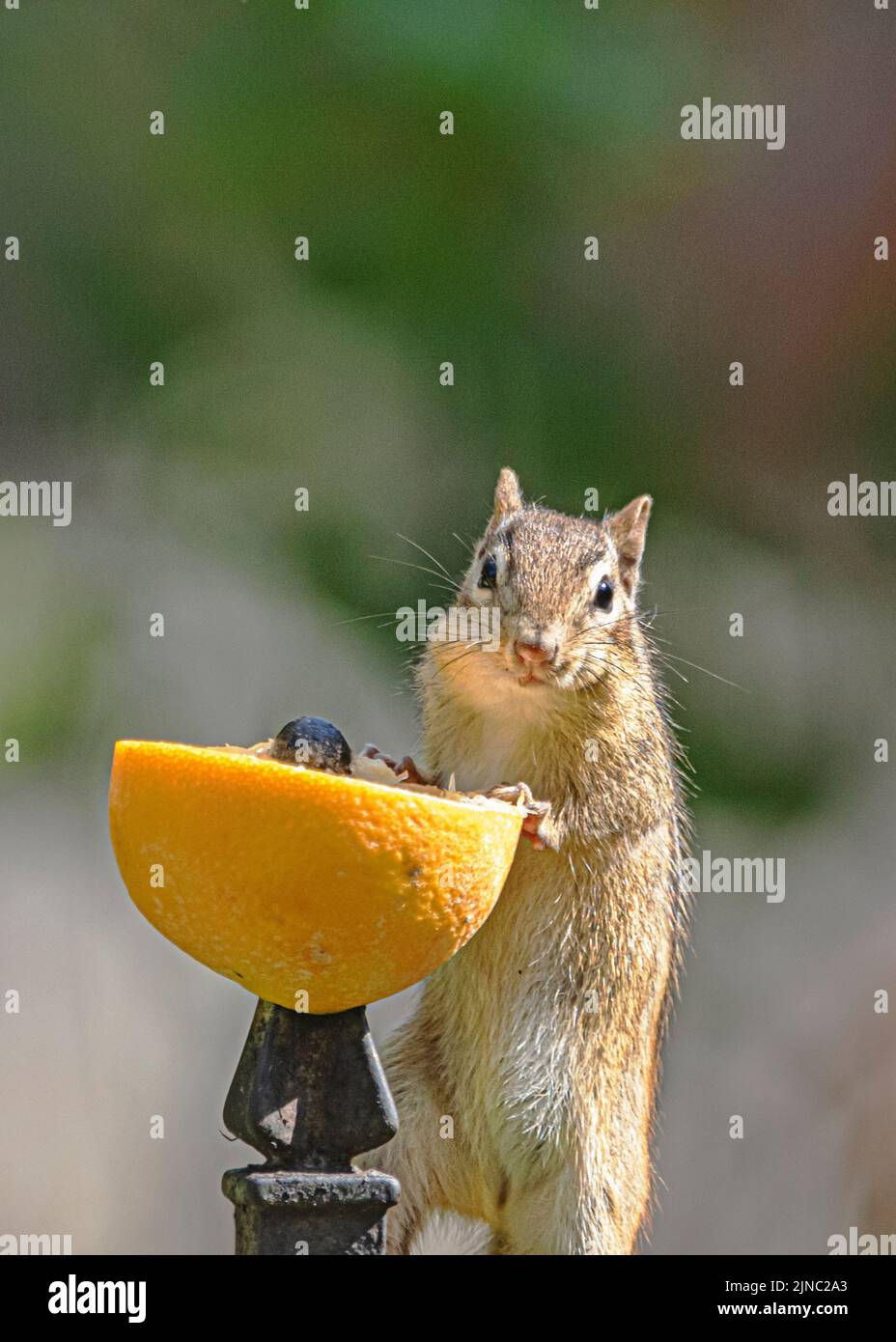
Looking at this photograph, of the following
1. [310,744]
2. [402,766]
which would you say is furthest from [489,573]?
[310,744]

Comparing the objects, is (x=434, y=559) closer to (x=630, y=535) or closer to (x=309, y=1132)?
(x=630, y=535)

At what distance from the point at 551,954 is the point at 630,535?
674 millimetres

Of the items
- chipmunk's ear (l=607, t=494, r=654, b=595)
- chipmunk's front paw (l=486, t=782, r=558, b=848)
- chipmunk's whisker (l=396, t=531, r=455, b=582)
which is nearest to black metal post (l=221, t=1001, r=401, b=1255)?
chipmunk's front paw (l=486, t=782, r=558, b=848)

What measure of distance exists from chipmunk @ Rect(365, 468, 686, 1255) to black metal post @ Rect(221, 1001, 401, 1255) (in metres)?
0.68

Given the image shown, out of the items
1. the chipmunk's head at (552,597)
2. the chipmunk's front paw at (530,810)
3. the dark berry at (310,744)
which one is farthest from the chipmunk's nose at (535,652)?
the dark berry at (310,744)

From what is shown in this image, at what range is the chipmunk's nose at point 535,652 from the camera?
5.95 ft

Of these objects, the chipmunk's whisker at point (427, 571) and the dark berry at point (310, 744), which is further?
the chipmunk's whisker at point (427, 571)

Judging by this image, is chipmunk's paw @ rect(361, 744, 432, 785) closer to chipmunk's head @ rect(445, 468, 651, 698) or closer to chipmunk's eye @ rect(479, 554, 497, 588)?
chipmunk's head @ rect(445, 468, 651, 698)

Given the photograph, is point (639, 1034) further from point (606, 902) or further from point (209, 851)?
point (209, 851)

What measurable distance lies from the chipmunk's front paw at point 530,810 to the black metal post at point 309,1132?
504 millimetres

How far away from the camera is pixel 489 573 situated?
2074 millimetres

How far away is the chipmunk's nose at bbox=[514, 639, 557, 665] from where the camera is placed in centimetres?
181

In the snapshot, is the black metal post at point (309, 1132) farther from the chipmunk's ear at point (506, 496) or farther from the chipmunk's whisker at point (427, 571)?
the chipmunk's ear at point (506, 496)

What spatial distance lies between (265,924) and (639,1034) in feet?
3.67
